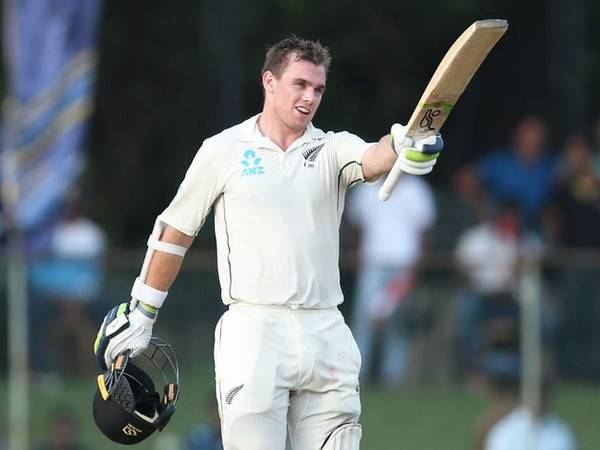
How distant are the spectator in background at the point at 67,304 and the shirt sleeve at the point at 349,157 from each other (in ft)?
16.5

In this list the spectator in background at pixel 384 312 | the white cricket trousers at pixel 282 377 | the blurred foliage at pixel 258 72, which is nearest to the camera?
the white cricket trousers at pixel 282 377

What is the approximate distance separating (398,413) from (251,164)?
5093mm

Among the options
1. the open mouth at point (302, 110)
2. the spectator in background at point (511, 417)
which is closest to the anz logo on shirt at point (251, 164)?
the open mouth at point (302, 110)

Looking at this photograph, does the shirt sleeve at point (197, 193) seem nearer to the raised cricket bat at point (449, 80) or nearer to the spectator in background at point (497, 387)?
the raised cricket bat at point (449, 80)

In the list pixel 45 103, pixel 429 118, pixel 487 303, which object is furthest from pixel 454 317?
pixel 429 118

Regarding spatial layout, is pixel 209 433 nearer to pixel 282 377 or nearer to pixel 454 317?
pixel 454 317

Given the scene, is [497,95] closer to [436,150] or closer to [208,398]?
[208,398]

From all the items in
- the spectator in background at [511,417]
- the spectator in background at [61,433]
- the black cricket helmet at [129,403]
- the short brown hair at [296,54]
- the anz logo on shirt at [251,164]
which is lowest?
the spectator in background at [61,433]

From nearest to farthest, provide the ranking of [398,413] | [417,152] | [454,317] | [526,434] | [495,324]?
[417,152]
[526,434]
[495,324]
[454,317]
[398,413]

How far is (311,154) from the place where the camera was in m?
7.09

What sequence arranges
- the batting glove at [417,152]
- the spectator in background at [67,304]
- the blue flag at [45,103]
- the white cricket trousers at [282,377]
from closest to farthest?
the batting glove at [417,152] → the white cricket trousers at [282,377] → the spectator in background at [67,304] → the blue flag at [45,103]

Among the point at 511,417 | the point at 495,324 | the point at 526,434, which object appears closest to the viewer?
the point at 526,434

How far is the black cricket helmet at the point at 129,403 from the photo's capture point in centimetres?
729

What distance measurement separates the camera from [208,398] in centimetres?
1174
